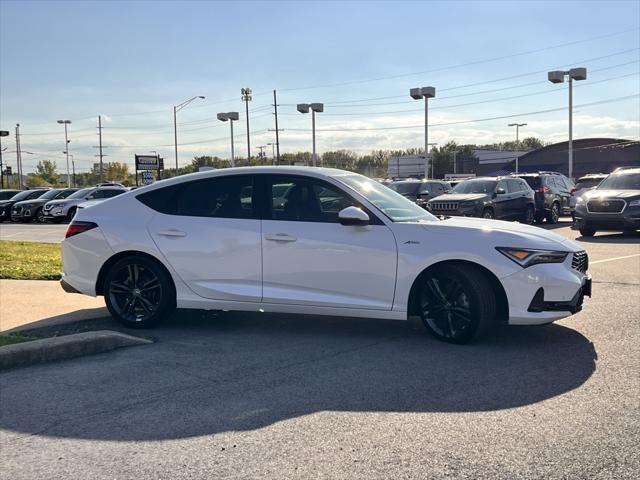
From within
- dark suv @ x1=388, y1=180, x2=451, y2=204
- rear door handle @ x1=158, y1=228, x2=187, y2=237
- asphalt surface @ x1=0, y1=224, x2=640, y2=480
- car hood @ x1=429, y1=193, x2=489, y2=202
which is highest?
dark suv @ x1=388, y1=180, x2=451, y2=204

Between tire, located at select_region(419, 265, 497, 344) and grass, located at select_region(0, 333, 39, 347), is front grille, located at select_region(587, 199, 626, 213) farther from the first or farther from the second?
grass, located at select_region(0, 333, 39, 347)

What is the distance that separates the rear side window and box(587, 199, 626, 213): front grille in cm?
1236

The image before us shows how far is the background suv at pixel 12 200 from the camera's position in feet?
106

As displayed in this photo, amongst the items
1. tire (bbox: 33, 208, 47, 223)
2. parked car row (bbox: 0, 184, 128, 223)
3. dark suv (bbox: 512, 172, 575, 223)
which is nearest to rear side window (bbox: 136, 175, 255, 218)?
dark suv (bbox: 512, 172, 575, 223)

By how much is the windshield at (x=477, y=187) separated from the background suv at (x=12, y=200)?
75.1 feet

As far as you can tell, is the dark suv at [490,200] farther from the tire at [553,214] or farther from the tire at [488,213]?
the tire at [553,214]

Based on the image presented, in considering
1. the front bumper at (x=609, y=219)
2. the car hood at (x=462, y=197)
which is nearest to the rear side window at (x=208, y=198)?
the front bumper at (x=609, y=219)

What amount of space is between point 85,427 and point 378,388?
2.06 metres

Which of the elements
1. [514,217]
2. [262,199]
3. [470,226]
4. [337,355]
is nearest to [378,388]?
[337,355]

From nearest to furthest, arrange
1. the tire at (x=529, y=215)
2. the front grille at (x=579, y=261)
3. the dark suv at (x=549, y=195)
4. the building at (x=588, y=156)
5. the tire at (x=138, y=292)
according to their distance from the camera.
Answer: the front grille at (x=579, y=261) → the tire at (x=138, y=292) → the tire at (x=529, y=215) → the dark suv at (x=549, y=195) → the building at (x=588, y=156)

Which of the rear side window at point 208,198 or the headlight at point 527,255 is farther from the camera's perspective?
the rear side window at point 208,198

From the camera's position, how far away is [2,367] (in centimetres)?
543

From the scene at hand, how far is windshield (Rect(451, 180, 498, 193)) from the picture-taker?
65.2ft

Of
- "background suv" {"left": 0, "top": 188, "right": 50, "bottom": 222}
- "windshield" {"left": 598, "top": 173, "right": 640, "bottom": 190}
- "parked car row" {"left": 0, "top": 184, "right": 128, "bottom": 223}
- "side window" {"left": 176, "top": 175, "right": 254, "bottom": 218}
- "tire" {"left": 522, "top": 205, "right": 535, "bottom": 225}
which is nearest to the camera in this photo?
"side window" {"left": 176, "top": 175, "right": 254, "bottom": 218}
